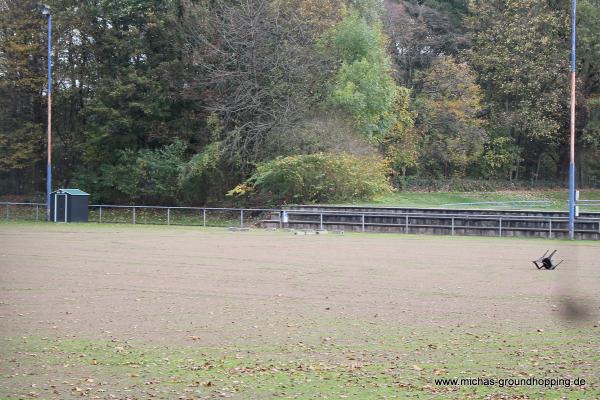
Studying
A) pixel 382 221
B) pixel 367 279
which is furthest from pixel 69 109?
pixel 367 279

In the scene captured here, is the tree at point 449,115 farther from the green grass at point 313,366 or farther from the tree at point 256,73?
the green grass at point 313,366

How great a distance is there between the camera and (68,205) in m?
40.7

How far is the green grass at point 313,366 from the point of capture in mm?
8203

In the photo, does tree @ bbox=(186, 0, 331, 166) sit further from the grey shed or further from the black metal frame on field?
the grey shed

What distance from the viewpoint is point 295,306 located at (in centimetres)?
1355

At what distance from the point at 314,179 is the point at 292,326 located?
30121 millimetres

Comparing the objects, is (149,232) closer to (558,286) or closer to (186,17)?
(186,17)

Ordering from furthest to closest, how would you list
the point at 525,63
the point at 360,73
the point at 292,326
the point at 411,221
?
the point at 525,63, the point at 360,73, the point at 411,221, the point at 292,326

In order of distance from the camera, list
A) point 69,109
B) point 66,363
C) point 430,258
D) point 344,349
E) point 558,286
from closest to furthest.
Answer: point 66,363
point 344,349
point 558,286
point 430,258
point 69,109

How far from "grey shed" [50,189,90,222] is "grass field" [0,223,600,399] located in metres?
18.7

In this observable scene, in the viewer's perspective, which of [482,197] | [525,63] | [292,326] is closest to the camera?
[292,326]

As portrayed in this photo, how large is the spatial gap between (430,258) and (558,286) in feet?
22.1

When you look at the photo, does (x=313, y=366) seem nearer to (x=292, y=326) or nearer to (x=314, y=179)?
(x=292, y=326)

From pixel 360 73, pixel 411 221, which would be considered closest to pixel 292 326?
pixel 411 221
